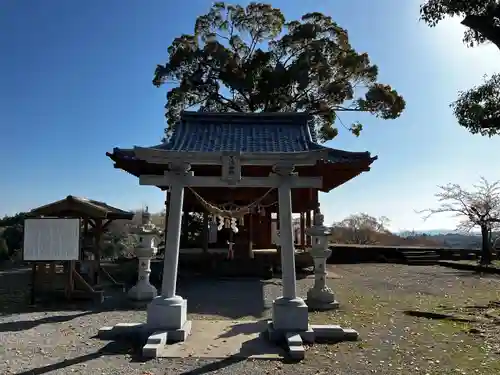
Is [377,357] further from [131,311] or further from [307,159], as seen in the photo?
[131,311]

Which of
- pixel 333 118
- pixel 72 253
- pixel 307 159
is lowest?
pixel 72 253

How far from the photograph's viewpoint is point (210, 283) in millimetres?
12133

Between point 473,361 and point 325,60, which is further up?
point 325,60

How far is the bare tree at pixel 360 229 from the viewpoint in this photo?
1104 inches

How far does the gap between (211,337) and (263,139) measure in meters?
3.48

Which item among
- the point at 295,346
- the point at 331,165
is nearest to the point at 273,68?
the point at 331,165

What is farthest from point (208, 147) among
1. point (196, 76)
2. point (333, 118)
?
point (333, 118)

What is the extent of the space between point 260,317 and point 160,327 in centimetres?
241

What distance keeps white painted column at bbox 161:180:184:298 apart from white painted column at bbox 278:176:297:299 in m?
1.65

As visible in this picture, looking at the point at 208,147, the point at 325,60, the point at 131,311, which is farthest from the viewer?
the point at 325,60

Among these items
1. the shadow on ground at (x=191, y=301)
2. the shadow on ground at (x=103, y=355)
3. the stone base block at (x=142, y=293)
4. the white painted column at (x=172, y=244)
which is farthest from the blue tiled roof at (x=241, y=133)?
the stone base block at (x=142, y=293)

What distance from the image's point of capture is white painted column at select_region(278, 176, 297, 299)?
6.28 meters

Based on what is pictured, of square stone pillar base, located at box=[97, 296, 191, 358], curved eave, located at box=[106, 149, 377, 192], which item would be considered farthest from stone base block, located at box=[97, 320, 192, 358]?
curved eave, located at box=[106, 149, 377, 192]

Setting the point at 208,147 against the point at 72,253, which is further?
the point at 72,253
